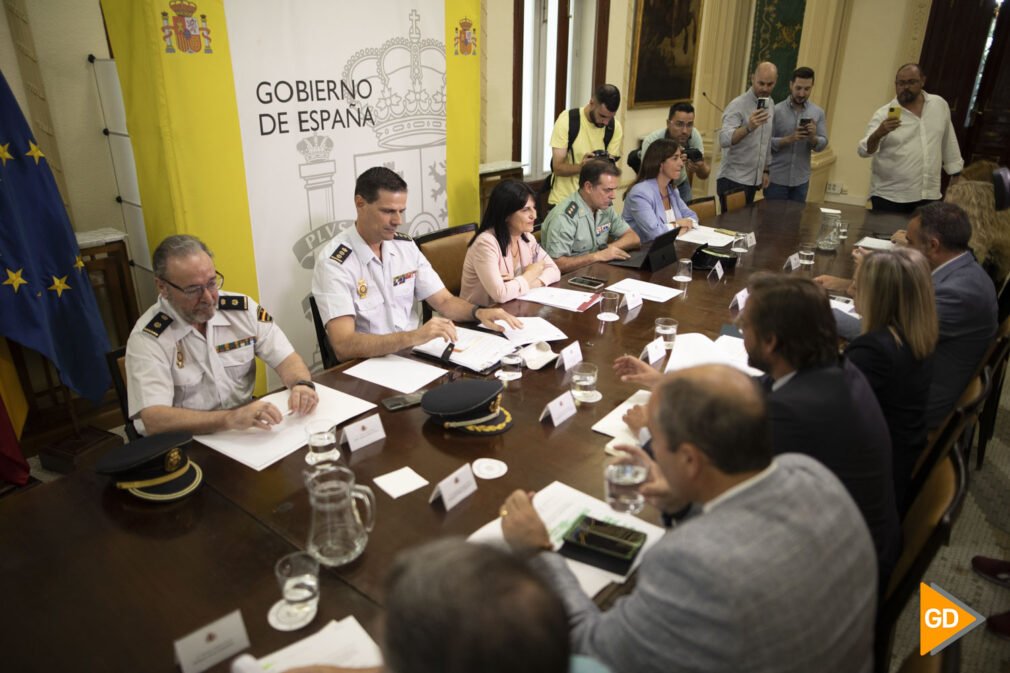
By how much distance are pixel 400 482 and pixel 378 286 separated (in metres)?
1.31

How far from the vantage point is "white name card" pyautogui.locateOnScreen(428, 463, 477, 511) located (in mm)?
1421

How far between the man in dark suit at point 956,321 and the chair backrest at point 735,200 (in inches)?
98.3

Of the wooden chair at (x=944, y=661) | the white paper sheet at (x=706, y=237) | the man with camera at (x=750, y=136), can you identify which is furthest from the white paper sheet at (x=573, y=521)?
the man with camera at (x=750, y=136)

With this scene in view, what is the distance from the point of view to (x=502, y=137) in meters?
5.35

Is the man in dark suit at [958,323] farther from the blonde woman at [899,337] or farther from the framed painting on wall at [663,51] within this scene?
the framed painting on wall at [663,51]

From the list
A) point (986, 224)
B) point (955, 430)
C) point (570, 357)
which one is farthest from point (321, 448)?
point (986, 224)

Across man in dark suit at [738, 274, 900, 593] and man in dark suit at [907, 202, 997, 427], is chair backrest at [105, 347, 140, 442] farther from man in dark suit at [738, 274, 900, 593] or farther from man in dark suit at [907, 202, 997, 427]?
man in dark suit at [907, 202, 997, 427]

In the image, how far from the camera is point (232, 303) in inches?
81.8

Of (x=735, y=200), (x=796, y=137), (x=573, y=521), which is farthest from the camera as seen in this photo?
(x=796, y=137)

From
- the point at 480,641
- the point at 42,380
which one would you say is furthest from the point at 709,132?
the point at 480,641

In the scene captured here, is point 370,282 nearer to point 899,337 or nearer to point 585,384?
point 585,384

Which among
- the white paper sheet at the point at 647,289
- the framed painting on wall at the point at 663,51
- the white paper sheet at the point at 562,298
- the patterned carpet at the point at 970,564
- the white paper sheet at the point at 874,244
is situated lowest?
the patterned carpet at the point at 970,564

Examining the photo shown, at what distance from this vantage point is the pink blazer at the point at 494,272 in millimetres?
2857

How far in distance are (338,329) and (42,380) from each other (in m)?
1.77
